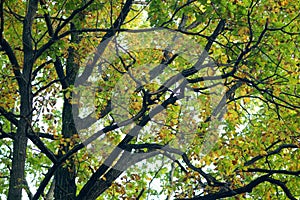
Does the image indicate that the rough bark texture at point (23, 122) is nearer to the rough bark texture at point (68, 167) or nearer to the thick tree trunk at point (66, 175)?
the rough bark texture at point (68, 167)

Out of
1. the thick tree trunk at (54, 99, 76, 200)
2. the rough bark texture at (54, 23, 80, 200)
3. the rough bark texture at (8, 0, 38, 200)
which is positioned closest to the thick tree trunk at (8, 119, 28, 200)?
the rough bark texture at (8, 0, 38, 200)

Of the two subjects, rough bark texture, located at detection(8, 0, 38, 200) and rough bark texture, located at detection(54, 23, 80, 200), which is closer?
rough bark texture, located at detection(8, 0, 38, 200)

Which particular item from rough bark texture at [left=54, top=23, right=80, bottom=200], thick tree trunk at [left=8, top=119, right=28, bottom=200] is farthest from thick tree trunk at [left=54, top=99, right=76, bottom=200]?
thick tree trunk at [left=8, top=119, right=28, bottom=200]

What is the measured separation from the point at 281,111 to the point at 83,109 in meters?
5.08

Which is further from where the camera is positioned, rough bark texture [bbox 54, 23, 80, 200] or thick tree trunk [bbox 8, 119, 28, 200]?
rough bark texture [bbox 54, 23, 80, 200]

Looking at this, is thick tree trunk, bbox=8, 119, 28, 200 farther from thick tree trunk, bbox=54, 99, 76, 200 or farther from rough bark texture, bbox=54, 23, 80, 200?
thick tree trunk, bbox=54, 99, 76, 200

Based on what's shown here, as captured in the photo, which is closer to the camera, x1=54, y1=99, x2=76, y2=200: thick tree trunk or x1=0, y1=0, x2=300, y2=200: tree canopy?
x1=0, y1=0, x2=300, y2=200: tree canopy

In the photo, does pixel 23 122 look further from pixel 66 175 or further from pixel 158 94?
pixel 158 94

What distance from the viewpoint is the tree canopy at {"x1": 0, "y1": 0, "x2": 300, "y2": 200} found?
37.6 feet

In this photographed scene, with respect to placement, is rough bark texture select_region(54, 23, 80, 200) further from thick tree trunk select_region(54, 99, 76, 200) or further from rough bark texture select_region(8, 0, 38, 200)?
rough bark texture select_region(8, 0, 38, 200)

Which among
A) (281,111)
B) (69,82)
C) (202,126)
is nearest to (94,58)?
(69,82)

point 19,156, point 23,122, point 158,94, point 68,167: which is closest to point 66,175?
point 68,167

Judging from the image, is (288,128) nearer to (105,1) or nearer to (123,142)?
(123,142)

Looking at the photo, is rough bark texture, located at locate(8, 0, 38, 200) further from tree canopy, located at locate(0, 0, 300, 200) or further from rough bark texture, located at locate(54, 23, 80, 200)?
rough bark texture, located at locate(54, 23, 80, 200)
